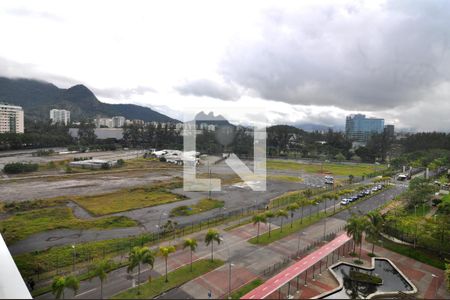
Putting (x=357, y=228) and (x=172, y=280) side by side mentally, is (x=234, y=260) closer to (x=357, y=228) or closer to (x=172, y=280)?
(x=172, y=280)

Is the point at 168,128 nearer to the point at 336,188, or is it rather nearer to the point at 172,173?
the point at 172,173

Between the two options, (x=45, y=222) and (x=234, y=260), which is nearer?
(x=234, y=260)

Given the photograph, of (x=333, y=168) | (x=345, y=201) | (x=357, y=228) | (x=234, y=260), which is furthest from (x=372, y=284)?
(x=333, y=168)

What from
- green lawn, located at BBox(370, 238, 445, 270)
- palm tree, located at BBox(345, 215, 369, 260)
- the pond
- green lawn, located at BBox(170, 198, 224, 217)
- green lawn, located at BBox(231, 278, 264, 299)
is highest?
palm tree, located at BBox(345, 215, 369, 260)

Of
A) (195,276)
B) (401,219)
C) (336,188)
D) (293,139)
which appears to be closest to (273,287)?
(195,276)

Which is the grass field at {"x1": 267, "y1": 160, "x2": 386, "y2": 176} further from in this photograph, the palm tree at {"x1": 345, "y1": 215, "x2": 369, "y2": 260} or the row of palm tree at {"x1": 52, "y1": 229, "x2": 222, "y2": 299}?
the row of palm tree at {"x1": 52, "y1": 229, "x2": 222, "y2": 299}

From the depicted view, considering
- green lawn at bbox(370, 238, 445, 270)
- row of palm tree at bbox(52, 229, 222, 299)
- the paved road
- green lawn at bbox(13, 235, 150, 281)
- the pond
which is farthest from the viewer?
green lawn at bbox(370, 238, 445, 270)

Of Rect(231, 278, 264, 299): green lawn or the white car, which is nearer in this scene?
Rect(231, 278, 264, 299): green lawn

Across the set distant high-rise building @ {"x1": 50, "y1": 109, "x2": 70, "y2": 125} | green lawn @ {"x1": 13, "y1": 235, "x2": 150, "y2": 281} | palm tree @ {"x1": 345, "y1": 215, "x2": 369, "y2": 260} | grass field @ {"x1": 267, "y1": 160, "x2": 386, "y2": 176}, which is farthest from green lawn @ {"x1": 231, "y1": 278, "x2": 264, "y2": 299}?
distant high-rise building @ {"x1": 50, "y1": 109, "x2": 70, "y2": 125}
